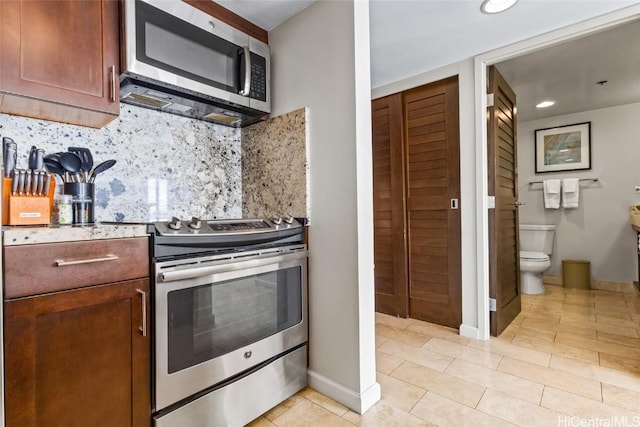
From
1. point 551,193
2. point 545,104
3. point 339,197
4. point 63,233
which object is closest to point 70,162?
point 63,233

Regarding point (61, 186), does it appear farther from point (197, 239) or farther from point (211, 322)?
point (211, 322)

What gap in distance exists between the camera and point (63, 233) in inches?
40.3

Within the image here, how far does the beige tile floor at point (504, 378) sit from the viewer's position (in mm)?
1511

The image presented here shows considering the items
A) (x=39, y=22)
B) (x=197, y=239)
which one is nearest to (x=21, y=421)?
(x=197, y=239)

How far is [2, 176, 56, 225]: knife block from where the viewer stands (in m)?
1.14

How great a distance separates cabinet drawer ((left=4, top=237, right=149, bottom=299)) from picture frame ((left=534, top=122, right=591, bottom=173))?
4713 millimetres

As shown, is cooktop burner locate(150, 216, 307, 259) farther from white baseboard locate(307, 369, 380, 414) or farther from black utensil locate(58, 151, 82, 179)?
white baseboard locate(307, 369, 380, 414)

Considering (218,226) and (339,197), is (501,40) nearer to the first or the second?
(339,197)

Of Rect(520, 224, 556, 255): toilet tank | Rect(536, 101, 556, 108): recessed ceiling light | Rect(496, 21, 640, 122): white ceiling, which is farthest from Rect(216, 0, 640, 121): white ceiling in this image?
Rect(520, 224, 556, 255): toilet tank

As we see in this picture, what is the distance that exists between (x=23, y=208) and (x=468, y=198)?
102 inches

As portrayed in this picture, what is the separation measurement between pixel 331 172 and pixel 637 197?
397 cm

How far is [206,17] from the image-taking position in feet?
5.38

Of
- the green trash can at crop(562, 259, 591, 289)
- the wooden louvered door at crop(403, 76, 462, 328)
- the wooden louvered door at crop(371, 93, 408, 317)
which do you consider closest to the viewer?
the wooden louvered door at crop(403, 76, 462, 328)

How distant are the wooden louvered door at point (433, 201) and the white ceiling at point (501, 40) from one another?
1.07 feet
